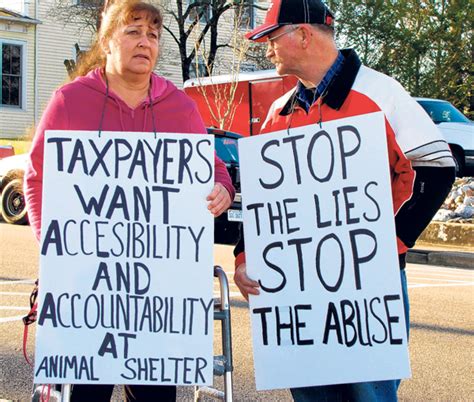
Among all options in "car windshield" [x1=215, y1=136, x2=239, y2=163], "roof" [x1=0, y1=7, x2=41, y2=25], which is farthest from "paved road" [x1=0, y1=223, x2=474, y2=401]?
"roof" [x1=0, y1=7, x2=41, y2=25]

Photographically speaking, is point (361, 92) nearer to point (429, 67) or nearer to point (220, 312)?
point (220, 312)

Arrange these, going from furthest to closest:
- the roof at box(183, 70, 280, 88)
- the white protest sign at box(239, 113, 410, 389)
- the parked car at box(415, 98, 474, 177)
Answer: the roof at box(183, 70, 280, 88) < the parked car at box(415, 98, 474, 177) < the white protest sign at box(239, 113, 410, 389)

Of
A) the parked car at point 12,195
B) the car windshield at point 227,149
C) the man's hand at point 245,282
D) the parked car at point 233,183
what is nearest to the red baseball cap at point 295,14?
the man's hand at point 245,282

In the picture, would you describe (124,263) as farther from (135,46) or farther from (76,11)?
(76,11)

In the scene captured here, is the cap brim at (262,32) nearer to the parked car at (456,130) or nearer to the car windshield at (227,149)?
the car windshield at (227,149)

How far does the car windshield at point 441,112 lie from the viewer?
18938 mm

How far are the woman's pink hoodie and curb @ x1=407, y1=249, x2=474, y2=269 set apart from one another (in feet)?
34.9

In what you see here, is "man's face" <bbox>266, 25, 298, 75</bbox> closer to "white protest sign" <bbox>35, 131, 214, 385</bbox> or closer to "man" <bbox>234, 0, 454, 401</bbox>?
"man" <bbox>234, 0, 454, 401</bbox>

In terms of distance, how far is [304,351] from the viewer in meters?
3.09

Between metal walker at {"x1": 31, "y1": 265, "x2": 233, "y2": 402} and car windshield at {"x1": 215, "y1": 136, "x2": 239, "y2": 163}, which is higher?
car windshield at {"x1": 215, "y1": 136, "x2": 239, "y2": 163}

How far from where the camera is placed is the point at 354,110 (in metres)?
3.06

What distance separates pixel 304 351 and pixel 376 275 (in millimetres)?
393

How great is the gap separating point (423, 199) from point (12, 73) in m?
27.7

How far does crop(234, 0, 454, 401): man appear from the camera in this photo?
2.98 meters
